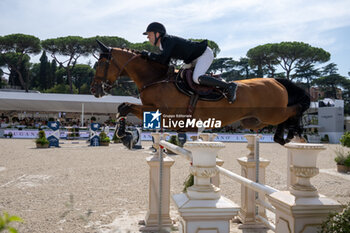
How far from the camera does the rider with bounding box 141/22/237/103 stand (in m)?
2.23

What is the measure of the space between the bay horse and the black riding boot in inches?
3.5

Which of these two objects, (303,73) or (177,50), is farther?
(303,73)

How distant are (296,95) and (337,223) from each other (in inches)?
80.2

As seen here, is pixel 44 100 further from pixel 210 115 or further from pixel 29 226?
pixel 210 115

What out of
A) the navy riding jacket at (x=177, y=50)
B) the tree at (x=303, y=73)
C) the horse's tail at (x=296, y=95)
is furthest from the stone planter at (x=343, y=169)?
the navy riding jacket at (x=177, y=50)

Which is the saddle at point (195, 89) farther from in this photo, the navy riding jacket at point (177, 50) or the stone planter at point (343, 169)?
the stone planter at point (343, 169)

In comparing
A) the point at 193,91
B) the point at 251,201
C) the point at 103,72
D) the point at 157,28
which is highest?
the point at 157,28

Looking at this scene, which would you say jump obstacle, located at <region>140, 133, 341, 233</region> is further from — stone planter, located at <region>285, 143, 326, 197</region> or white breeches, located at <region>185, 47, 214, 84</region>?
white breeches, located at <region>185, 47, 214, 84</region>

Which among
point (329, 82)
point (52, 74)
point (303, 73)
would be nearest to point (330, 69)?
point (329, 82)

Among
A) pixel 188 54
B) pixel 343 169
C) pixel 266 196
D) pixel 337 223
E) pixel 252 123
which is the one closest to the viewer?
pixel 337 223

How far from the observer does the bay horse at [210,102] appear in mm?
2281

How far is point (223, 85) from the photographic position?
7.31ft

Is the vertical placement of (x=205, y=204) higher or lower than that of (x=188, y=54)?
lower
